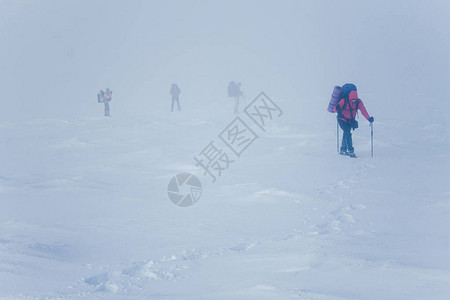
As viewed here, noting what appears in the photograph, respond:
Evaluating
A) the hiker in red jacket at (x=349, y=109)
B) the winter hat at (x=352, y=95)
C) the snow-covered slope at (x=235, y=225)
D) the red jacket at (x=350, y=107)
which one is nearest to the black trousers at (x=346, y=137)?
the hiker in red jacket at (x=349, y=109)

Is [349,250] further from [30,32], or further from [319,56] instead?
[30,32]

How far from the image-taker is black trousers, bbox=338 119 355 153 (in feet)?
31.9

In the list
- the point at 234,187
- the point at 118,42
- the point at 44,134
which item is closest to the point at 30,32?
the point at 118,42

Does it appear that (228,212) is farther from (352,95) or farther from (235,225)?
(352,95)

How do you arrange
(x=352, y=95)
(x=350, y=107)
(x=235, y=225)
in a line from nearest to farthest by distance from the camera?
(x=235, y=225)
(x=352, y=95)
(x=350, y=107)

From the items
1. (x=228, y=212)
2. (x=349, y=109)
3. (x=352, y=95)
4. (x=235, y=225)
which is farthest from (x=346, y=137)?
(x=235, y=225)

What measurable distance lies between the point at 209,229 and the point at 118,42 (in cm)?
6995

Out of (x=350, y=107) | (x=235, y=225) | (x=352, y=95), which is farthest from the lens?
(x=350, y=107)

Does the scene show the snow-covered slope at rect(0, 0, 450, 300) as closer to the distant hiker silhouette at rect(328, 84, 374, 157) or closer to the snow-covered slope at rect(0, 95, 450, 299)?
the snow-covered slope at rect(0, 95, 450, 299)

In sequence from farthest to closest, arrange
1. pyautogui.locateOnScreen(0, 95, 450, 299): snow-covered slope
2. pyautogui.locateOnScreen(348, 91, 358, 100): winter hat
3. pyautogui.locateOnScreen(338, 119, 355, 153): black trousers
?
1. pyautogui.locateOnScreen(338, 119, 355, 153): black trousers
2. pyautogui.locateOnScreen(348, 91, 358, 100): winter hat
3. pyautogui.locateOnScreen(0, 95, 450, 299): snow-covered slope

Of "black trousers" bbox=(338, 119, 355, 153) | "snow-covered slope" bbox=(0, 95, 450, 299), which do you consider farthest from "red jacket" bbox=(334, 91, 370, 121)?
"snow-covered slope" bbox=(0, 95, 450, 299)

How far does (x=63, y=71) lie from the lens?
59594mm

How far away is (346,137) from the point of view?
402 inches

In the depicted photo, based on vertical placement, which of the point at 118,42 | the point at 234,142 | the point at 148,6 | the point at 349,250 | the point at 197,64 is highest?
the point at 148,6
